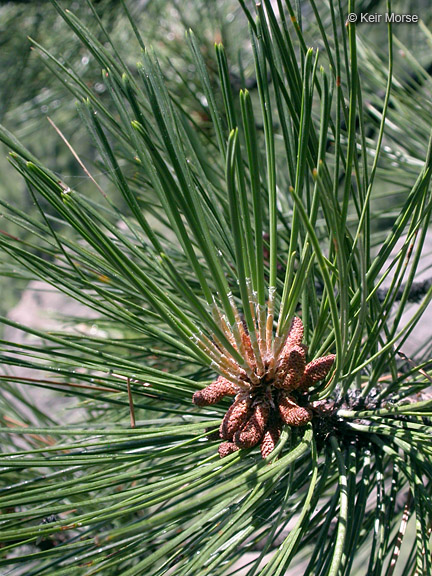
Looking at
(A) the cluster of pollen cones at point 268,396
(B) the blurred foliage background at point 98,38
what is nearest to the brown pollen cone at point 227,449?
(A) the cluster of pollen cones at point 268,396

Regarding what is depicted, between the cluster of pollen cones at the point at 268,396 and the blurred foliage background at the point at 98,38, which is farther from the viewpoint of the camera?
the blurred foliage background at the point at 98,38

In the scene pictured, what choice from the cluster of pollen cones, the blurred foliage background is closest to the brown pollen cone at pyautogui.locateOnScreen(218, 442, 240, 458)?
the cluster of pollen cones

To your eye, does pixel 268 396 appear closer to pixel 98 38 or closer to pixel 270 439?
pixel 270 439

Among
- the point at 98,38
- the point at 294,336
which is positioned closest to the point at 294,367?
the point at 294,336

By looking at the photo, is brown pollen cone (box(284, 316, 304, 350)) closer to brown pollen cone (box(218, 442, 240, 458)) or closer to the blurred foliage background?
brown pollen cone (box(218, 442, 240, 458))

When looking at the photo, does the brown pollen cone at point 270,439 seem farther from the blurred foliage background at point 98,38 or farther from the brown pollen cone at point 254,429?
the blurred foliage background at point 98,38

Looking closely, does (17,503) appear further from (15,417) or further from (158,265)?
(15,417)
